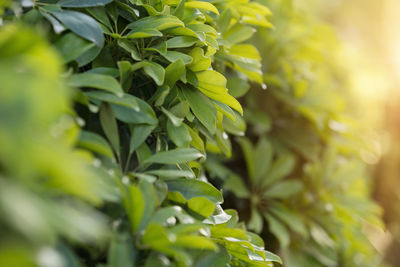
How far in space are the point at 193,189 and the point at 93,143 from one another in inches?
7.8

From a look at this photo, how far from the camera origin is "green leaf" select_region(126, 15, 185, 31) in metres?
0.68

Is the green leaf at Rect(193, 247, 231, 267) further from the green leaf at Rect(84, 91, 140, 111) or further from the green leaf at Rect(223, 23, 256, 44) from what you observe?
the green leaf at Rect(223, 23, 256, 44)

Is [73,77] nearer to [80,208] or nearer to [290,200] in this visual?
[80,208]

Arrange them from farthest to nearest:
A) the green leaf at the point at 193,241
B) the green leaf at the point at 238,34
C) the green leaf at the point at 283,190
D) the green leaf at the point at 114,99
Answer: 1. the green leaf at the point at 283,190
2. the green leaf at the point at 238,34
3. the green leaf at the point at 114,99
4. the green leaf at the point at 193,241

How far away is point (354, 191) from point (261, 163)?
1.72ft

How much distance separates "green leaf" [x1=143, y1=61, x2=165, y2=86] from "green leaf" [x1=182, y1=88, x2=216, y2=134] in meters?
0.09

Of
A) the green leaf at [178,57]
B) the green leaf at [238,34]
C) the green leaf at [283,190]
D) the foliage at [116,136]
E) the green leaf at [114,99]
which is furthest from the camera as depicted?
the green leaf at [283,190]

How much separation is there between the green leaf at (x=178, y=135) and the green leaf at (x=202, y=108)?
0.22 feet

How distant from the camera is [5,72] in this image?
35 cm

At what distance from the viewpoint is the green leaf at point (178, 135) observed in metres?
0.66

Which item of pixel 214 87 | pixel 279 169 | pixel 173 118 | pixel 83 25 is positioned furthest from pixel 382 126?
pixel 83 25

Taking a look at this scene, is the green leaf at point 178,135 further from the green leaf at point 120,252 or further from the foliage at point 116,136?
the green leaf at point 120,252

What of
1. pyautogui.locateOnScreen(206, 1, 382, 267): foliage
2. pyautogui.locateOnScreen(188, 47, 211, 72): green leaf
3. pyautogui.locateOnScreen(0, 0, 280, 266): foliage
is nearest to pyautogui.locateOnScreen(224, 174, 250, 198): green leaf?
pyautogui.locateOnScreen(206, 1, 382, 267): foliage

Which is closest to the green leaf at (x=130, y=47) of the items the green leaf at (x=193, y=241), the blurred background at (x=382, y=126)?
the green leaf at (x=193, y=241)
